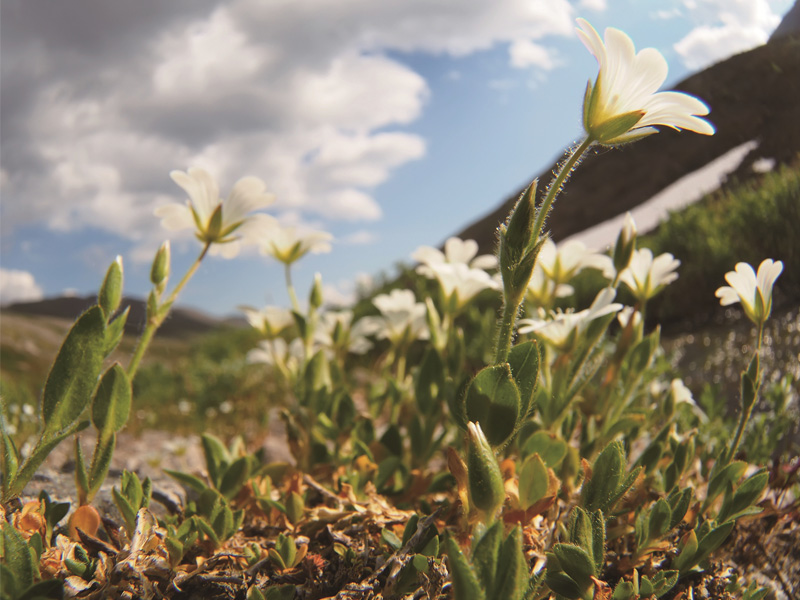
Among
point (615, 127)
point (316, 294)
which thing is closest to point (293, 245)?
point (316, 294)

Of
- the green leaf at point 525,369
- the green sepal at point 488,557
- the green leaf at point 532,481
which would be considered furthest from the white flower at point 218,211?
the green sepal at point 488,557

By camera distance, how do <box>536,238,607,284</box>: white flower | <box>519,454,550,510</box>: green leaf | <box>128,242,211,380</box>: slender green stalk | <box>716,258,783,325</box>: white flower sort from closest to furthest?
<box>519,454,550,510</box>: green leaf, <box>716,258,783,325</box>: white flower, <box>128,242,211,380</box>: slender green stalk, <box>536,238,607,284</box>: white flower

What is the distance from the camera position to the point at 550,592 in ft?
3.50

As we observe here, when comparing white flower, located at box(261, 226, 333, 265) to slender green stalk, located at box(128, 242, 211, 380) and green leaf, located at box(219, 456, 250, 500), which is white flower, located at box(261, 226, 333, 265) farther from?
green leaf, located at box(219, 456, 250, 500)

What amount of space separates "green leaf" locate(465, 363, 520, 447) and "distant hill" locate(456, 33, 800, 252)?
699 millimetres

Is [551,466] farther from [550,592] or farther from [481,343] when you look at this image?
[481,343]

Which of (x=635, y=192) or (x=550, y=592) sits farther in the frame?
(x=635, y=192)

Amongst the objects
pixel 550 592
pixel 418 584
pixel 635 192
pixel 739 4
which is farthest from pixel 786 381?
pixel 635 192

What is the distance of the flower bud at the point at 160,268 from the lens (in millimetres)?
1363

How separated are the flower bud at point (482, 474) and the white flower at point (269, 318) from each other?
1.16 meters

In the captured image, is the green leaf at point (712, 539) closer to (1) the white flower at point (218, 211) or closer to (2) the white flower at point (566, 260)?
(2) the white flower at point (566, 260)

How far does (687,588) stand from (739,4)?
1463 mm

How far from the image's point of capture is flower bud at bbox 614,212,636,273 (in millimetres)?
1427

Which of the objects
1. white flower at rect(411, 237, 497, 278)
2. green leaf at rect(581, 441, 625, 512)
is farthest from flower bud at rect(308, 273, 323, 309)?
green leaf at rect(581, 441, 625, 512)
